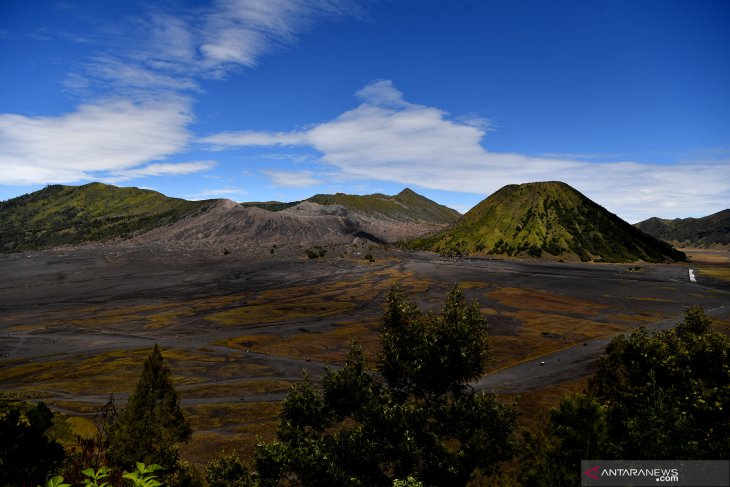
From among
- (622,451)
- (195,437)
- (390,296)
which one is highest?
(390,296)

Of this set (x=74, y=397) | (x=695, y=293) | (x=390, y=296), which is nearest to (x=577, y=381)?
(x=390, y=296)

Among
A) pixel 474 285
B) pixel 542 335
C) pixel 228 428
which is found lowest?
pixel 228 428

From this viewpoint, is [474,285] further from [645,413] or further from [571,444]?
[645,413]

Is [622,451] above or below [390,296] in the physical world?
below

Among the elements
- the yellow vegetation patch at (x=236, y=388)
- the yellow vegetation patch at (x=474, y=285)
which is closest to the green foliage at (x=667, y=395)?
the yellow vegetation patch at (x=236, y=388)

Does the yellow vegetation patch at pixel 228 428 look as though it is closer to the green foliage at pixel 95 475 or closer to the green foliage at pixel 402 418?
the green foliage at pixel 402 418

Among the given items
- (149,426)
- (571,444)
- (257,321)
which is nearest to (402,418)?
(571,444)

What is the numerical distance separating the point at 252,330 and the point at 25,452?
313 feet

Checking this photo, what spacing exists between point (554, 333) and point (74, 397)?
105 metres

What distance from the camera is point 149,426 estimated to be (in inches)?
1298

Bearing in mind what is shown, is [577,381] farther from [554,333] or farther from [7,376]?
[7,376]

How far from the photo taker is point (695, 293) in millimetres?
160375

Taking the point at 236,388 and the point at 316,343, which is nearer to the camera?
the point at 236,388

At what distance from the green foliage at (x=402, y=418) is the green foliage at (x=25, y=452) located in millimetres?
11429
